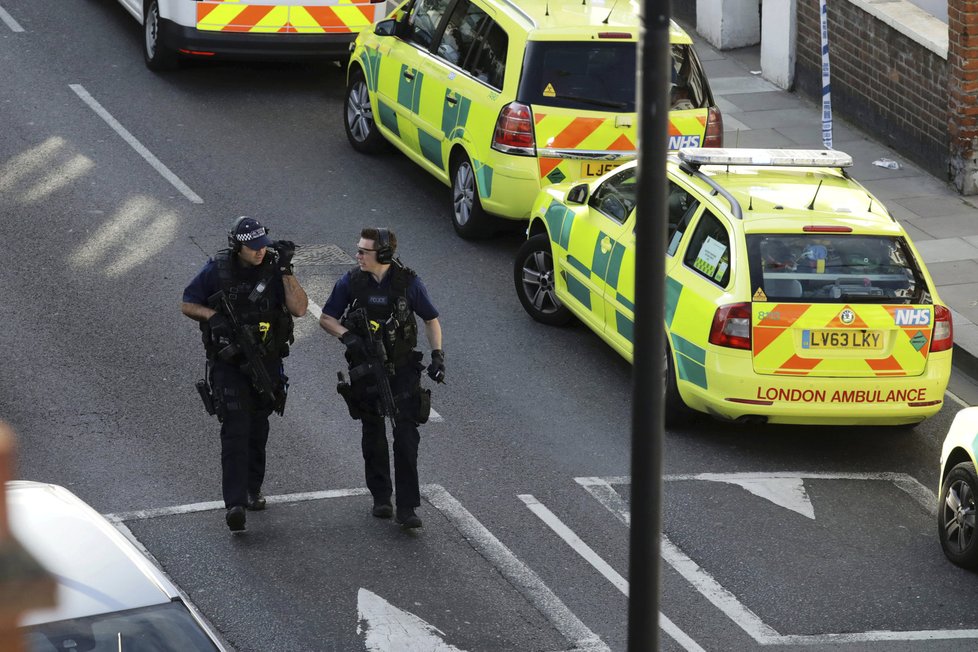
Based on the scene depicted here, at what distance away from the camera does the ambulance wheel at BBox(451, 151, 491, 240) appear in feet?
41.0

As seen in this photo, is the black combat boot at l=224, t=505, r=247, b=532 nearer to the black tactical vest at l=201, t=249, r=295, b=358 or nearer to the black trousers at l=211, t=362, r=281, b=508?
the black trousers at l=211, t=362, r=281, b=508

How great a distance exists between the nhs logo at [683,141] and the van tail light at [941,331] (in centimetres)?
344

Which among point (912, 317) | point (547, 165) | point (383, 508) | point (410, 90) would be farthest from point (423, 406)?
point (410, 90)

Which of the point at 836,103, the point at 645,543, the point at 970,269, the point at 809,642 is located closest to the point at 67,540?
the point at 645,543

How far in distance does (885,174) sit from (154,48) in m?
7.57

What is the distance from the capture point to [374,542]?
809 centimetres

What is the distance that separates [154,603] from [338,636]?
2420 mm

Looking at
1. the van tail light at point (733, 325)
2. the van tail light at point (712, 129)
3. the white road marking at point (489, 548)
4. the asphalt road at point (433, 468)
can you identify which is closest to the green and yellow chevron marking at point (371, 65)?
the asphalt road at point (433, 468)

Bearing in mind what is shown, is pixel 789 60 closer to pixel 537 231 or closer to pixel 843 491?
pixel 537 231

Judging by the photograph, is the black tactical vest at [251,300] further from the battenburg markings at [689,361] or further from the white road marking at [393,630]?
the battenburg markings at [689,361]

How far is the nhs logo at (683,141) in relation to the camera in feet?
39.7

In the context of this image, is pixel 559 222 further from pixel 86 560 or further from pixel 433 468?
pixel 86 560

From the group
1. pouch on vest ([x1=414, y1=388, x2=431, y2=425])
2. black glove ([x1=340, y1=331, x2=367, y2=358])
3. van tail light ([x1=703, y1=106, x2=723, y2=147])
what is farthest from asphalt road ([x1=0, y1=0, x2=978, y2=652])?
van tail light ([x1=703, y1=106, x2=723, y2=147])

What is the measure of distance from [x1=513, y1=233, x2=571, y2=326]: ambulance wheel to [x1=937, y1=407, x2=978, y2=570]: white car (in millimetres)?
3390
